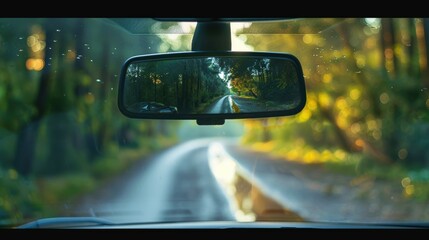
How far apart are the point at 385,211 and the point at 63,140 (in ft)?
17.8

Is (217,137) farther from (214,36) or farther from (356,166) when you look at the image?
(214,36)

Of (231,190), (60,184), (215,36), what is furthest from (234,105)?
(60,184)

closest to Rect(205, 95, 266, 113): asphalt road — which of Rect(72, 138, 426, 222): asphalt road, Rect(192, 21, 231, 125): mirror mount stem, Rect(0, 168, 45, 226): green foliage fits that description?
Rect(192, 21, 231, 125): mirror mount stem

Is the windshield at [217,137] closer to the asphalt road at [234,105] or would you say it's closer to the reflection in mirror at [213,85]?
the reflection in mirror at [213,85]

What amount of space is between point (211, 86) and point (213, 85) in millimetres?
14

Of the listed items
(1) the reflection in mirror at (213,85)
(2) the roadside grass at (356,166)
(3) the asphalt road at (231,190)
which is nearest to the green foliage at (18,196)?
(3) the asphalt road at (231,190)

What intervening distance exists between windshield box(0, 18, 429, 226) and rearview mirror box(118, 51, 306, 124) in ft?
3.34

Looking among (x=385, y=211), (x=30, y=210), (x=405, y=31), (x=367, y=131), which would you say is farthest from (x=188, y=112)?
(x=367, y=131)

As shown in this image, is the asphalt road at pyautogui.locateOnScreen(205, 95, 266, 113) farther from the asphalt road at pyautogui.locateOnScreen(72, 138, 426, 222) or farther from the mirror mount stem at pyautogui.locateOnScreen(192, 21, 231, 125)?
the asphalt road at pyautogui.locateOnScreen(72, 138, 426, 222)

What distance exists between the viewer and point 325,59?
7.16 meters

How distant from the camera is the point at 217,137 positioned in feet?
31.2

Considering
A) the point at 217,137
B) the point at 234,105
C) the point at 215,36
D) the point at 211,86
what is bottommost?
the point at 217,137

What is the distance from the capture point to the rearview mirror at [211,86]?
4074 mm

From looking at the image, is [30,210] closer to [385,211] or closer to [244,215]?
[244,215]
